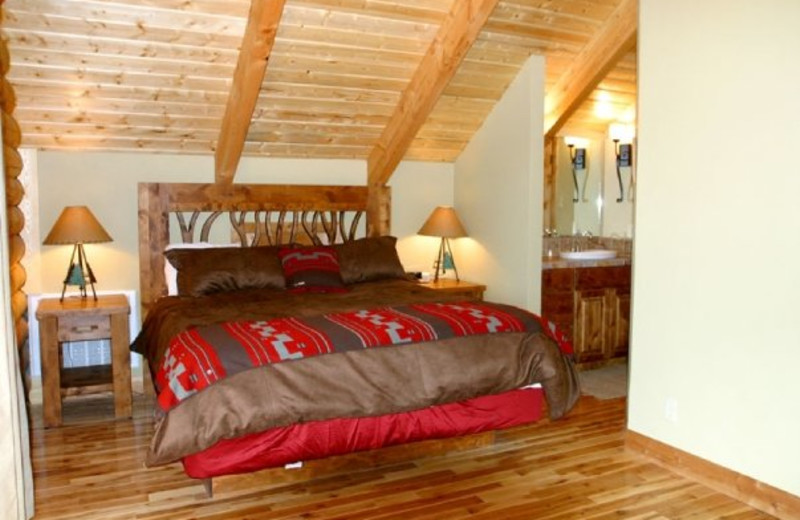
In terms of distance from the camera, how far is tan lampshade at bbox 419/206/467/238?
17.7 feet

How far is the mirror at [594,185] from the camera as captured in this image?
18.9 feet

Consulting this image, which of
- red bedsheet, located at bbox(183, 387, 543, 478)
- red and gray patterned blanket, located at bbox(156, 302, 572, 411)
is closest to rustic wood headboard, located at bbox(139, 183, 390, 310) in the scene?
red and gray patterned blanket, located at bbox(156, 302, 572, 411)

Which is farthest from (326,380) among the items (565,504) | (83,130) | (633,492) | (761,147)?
(83,130)

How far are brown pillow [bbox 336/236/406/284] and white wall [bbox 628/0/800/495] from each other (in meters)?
1.88

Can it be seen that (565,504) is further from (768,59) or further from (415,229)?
(415,229)

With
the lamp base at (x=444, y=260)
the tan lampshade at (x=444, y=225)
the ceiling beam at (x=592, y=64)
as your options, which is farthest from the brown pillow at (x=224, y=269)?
the ceiling beam at (x=592, y=64)

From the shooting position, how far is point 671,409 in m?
3.42

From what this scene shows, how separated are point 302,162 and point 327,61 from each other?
44.3 inches

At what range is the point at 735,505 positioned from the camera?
117 inches

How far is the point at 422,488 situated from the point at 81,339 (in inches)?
92.0

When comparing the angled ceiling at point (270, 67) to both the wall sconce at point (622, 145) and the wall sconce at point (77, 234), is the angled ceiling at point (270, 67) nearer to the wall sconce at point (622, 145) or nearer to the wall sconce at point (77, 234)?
the wall sconce at point (622, 145)

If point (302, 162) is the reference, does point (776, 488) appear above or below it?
below

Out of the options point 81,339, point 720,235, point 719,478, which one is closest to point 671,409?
point 719,478

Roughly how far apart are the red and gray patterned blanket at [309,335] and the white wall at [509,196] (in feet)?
4.50
